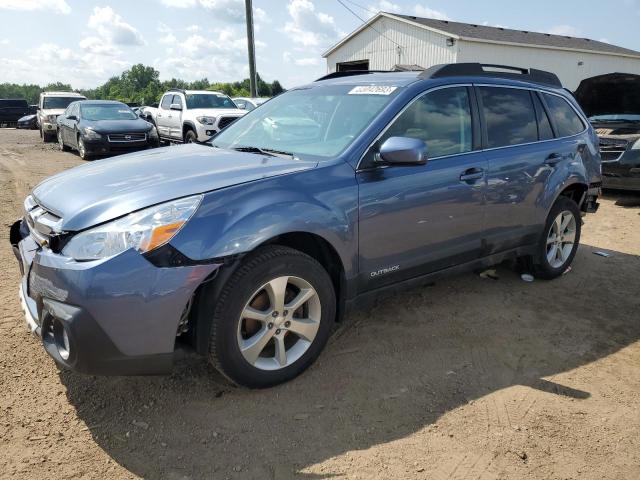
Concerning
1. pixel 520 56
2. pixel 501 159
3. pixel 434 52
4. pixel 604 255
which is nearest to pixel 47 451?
pixel 501 159

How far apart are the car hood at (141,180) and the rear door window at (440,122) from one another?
0.81 meters

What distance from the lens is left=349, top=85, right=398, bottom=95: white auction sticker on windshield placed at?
356cm

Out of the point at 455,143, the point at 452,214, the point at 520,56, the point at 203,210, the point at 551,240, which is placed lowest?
the point at 551,240

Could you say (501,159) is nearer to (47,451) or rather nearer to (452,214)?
(452,214)

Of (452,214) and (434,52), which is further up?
(434,52)

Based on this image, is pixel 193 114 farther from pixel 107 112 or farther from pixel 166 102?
pixel 107 112

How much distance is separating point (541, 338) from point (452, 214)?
1.12 meters

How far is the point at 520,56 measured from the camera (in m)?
23.9

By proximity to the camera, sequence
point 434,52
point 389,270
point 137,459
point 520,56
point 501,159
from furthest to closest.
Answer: point 520,56 → point 434,52 → point 501,159 → point 389,270 → point 137,459

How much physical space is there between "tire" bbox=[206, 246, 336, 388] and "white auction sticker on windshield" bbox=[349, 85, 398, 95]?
1.38m

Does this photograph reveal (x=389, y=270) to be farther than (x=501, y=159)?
No

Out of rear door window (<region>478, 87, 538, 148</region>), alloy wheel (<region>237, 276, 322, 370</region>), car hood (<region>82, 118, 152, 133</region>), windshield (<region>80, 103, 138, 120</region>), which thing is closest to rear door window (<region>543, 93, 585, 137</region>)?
rear door window (<region>478, 87, 538, 148</region>)

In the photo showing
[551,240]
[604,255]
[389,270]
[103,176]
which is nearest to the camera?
[103,176]

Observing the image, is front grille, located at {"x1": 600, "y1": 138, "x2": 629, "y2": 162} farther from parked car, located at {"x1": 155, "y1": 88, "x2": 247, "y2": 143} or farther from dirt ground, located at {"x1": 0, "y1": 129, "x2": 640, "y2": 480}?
parked car, located at {"x1": 155, "y1": 88, "x2": 247, "y2": 143}
